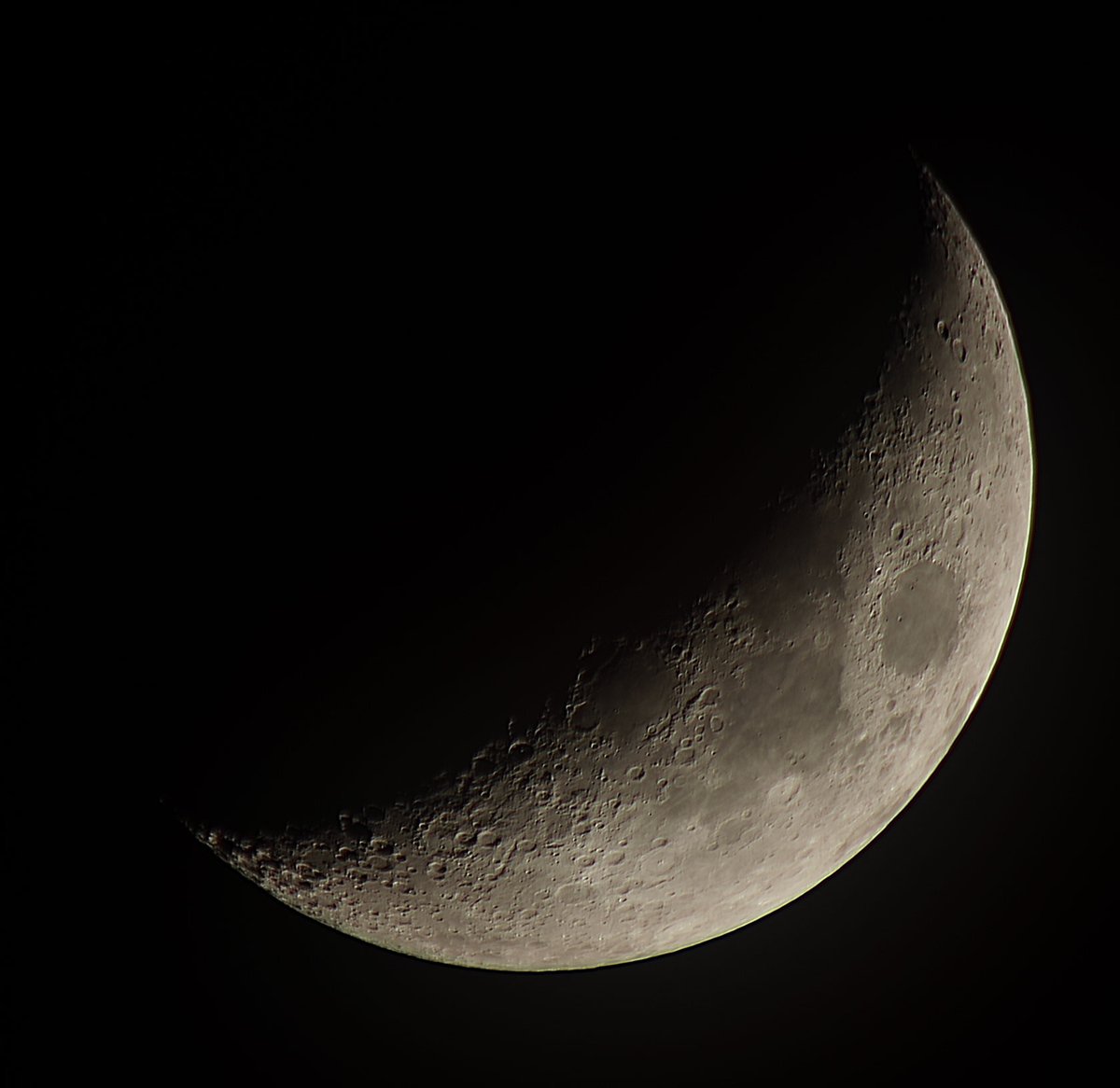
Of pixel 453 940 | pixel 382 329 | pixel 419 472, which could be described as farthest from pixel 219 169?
pixel 453 940

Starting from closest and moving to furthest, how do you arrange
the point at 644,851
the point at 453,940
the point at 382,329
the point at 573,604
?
the point at 382,329 → the point at 573,604 → the point at 644,851 → the point at 453,940

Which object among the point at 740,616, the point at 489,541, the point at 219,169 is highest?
the point at 219,169

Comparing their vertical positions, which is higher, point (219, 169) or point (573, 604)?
point (219, 169)

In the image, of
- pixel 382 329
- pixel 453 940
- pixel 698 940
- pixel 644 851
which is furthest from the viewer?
pixel 698 940

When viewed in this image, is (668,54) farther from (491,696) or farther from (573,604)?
(491,696)

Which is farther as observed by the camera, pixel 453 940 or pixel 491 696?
pixel 453 940

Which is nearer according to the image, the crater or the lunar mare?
the lunar mare

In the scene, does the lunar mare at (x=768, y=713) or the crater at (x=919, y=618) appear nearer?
the lunar mare at (x=768, y=713)
